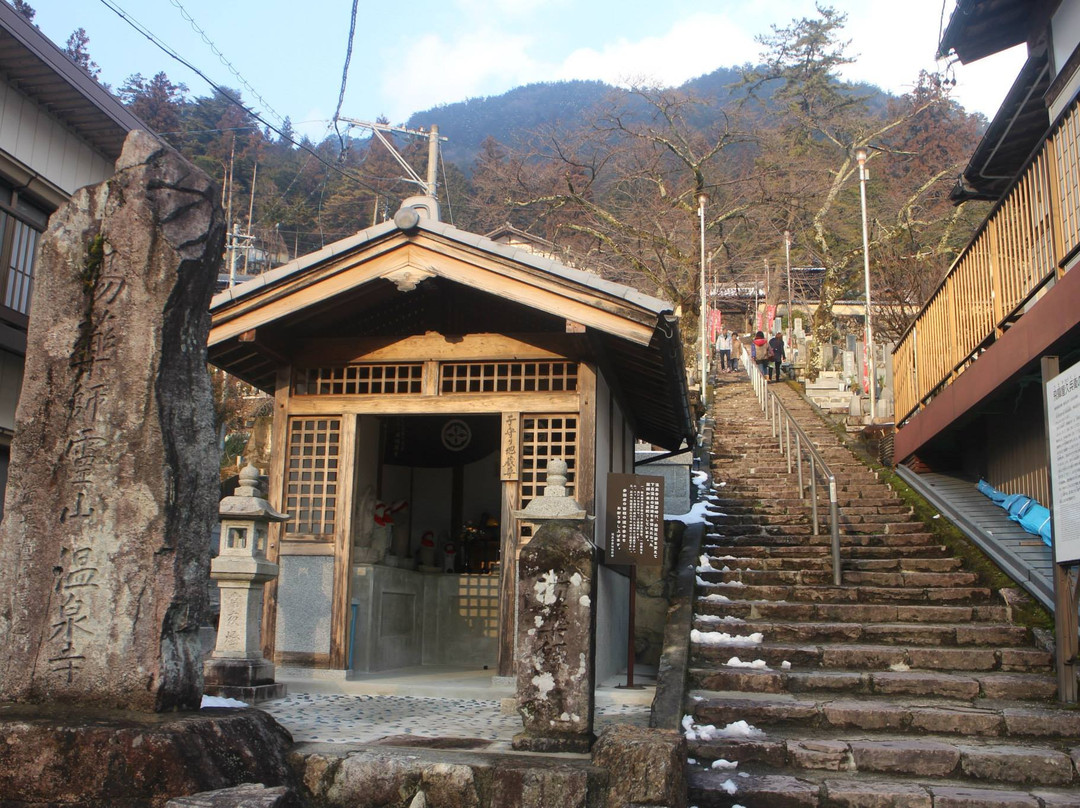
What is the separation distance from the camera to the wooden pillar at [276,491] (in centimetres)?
984

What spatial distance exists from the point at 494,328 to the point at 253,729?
5.76m

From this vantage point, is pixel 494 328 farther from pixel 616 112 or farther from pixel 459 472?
pixel 616 112

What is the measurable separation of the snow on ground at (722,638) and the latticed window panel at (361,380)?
13.8 ft

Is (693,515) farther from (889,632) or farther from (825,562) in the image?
(889,632)

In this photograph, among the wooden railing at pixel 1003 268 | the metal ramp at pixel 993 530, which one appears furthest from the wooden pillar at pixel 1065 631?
the wooden railing at pixel 1003 268

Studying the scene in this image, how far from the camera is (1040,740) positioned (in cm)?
709

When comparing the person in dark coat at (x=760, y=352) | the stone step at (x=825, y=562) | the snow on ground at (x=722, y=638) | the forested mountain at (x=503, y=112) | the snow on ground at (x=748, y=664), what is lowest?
the snow on ground at (x=748, y=664)

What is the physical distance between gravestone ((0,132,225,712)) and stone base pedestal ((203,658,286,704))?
267cm

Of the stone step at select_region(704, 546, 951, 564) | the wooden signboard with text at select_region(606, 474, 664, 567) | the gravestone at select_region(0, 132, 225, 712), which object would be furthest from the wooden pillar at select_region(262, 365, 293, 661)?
the stone step at select_region(704, 546, 951, 564)

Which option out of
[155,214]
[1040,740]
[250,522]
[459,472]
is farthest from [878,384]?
[155,214]

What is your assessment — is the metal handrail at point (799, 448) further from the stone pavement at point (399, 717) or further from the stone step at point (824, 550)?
the stone pavement at point (399, 717)

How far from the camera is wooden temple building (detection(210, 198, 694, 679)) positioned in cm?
938

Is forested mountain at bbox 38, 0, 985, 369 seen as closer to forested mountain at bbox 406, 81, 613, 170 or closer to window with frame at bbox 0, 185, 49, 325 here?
window with frame at bbox 0, 185, 49, 325

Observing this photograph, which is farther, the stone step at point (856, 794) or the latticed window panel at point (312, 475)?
the latticed window panel at point (312, 475)
